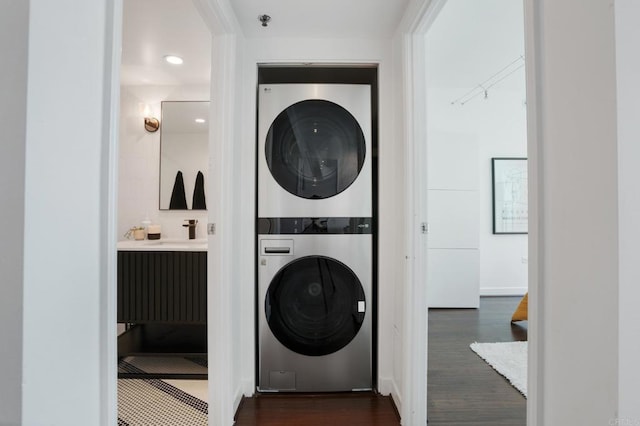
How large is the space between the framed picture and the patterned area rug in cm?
402

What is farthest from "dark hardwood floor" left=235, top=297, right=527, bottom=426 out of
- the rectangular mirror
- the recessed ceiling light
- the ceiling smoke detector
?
the recessed ceiling light

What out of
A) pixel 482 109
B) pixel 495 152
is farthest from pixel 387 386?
pixel 482 109

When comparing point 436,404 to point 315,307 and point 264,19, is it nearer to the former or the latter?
point 315,307

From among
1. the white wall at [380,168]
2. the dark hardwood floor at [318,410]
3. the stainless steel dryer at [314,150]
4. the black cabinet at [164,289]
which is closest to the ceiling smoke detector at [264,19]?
the white wall at [380,168]

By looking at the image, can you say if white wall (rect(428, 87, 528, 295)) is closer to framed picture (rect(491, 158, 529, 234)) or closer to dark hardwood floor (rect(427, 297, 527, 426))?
framed picture (rect(491, 158, 529, 234))

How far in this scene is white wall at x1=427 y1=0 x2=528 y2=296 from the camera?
233cm

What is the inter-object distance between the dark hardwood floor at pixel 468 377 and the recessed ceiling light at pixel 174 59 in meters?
3.07

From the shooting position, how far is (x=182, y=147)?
2672mm
